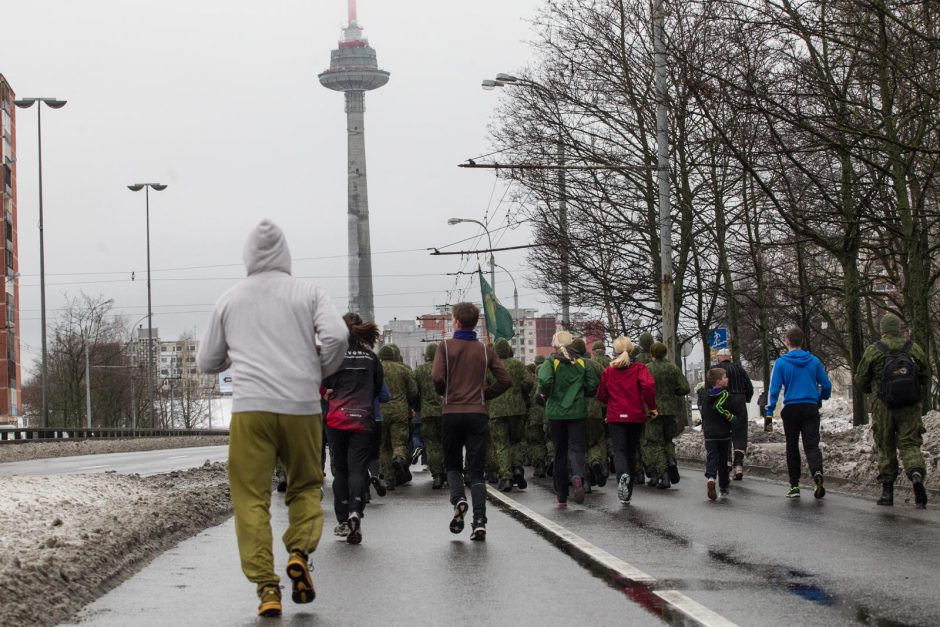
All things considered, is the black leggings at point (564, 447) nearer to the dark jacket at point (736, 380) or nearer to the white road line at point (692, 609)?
the dark jacket at point (736, 380)

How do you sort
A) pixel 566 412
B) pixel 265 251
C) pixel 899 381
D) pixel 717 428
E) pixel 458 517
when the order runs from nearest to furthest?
1. pixel 265 251
2. pixel 458 517
3. pixel 899 381
4. pixel 566 412
5. pixel 717 428

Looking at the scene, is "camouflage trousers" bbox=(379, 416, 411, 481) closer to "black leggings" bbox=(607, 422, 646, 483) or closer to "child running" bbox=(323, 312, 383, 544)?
"black leggings" bbox=(607, 422, 646, 483)

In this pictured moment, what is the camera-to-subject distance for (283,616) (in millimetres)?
7227

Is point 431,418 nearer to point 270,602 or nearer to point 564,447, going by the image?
point 564,447

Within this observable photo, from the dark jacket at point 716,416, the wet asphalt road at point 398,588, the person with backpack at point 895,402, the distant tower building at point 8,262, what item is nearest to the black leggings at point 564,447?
the dark jacket at point 716,416

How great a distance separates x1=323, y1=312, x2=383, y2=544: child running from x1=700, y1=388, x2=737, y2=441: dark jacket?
546cm

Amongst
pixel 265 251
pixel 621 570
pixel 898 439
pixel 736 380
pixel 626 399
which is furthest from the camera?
pixel 736 380

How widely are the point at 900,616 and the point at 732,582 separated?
1.44 m

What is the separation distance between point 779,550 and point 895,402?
13.2 feet

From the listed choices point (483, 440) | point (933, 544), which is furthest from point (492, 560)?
point (933, 544)

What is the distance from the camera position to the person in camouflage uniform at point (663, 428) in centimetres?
1694

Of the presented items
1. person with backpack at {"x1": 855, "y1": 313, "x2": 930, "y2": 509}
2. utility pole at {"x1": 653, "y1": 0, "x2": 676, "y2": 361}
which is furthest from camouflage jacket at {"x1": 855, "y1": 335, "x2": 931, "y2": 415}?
utility pole at {"x1": 653, "y1": 0, "x2": 676, "y2": 361}

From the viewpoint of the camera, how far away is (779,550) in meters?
10.1

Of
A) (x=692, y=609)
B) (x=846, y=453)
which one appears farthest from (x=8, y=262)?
(x=692, y=609)
